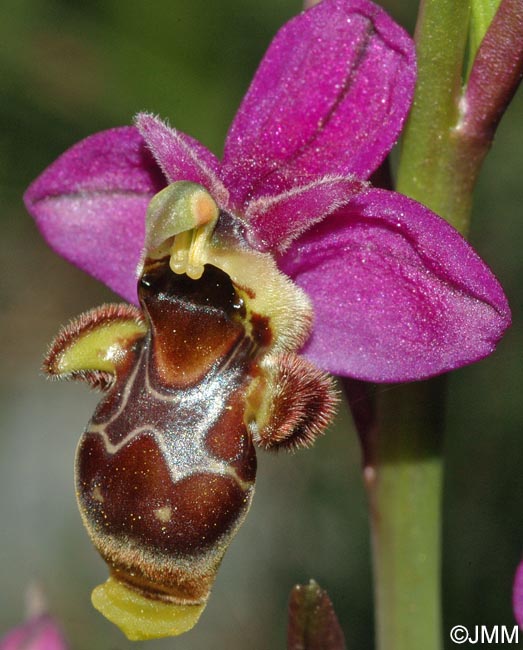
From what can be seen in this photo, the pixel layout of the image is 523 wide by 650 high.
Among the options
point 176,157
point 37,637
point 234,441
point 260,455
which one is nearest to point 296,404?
point 234,441

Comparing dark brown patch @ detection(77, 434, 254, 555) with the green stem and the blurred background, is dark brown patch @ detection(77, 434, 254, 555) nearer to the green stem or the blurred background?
the green stem

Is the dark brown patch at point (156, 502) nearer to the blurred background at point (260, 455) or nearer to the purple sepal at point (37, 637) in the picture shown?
the purple sepal at point (37, 637)

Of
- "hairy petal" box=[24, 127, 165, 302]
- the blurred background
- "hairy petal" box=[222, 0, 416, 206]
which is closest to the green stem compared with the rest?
"hairy petal" box=[222, 0, 416, 206]

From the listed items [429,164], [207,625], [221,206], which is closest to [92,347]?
[221,206]

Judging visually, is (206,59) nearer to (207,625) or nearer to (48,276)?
(48,276)

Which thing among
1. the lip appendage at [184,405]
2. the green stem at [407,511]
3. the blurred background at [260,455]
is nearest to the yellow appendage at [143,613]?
the lip appendage at [184,405]
